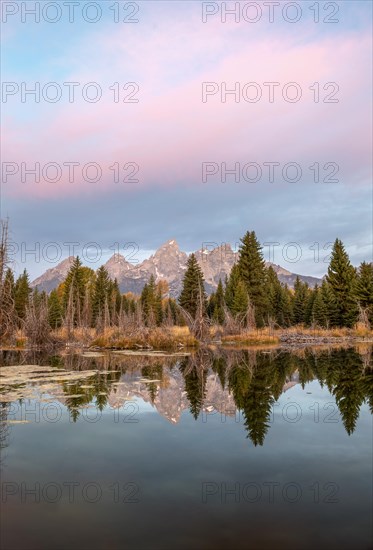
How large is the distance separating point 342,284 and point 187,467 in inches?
1833

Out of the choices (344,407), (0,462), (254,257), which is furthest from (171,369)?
(254,257)

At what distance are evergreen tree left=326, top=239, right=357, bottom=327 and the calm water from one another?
3712 centimetres

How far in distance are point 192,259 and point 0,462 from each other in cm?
5025

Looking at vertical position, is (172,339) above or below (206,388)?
above

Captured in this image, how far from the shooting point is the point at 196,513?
14.4 feet

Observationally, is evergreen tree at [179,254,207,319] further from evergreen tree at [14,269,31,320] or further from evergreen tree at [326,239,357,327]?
evergreen tree at [14,269,31,320]

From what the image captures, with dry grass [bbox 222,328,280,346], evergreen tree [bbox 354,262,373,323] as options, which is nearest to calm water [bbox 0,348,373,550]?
dry grass [bbox 222,328,280,346]

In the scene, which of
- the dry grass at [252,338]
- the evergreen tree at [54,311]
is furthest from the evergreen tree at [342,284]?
the evergreen tree at [54,311]

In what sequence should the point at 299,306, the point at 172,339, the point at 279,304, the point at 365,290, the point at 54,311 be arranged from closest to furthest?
the point at 172,339 → the point at 365,290 → the point at 299,306 → the point at 279,304 → the point at 54,311

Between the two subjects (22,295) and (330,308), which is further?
(22,295)

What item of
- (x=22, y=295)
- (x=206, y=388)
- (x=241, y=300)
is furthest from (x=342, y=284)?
(x=22, y=295)

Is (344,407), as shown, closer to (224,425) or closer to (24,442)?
(224,425)

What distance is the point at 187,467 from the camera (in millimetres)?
5840

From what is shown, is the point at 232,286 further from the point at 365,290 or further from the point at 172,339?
the point at 172,339
